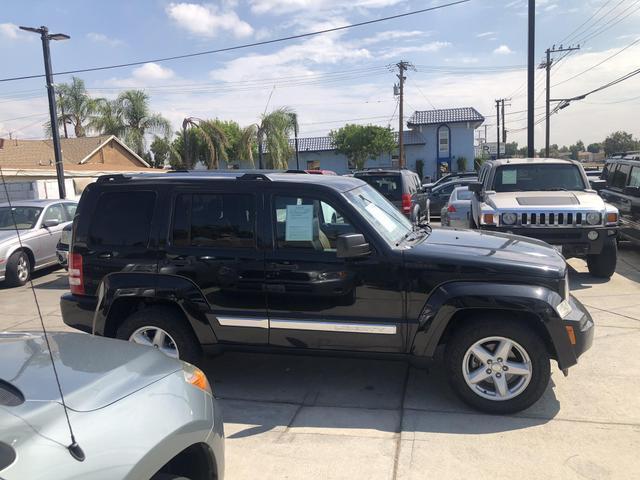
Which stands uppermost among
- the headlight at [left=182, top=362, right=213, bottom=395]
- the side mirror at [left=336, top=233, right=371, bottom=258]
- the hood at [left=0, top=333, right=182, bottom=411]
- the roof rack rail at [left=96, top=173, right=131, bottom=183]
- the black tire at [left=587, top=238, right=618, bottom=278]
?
the roof rack rail at [left=96, top=173, right=131, bottom=183]

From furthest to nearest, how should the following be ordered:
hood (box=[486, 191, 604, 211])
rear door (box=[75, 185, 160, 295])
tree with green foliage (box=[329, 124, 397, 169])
Result: 1. tree with green foliage (box=[329, 124, 397, 169])
2. hood (box=[486, 191, 604, 211])
3. rear door (box=[75, 185, 160, 295])

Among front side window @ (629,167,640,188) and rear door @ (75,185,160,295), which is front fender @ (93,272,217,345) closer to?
rear door @ (75,185,160,295)

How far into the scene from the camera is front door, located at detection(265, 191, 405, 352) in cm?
407

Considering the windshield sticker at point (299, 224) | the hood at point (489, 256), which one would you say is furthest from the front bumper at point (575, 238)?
the windshield sticker at point (299, 224)

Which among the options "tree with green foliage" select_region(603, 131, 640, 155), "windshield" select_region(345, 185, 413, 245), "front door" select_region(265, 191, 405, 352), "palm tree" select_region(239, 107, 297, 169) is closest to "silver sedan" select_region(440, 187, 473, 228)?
"windshield" select_region(345, 185, 413, 245)

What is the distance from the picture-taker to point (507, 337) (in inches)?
154

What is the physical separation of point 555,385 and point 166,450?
356cm

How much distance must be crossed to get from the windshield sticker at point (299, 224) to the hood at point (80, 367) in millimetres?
1719

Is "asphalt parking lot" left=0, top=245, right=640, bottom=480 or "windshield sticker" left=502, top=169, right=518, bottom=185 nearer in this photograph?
"asphalt parking lot" left=0, top=245, right=640, bottom=480

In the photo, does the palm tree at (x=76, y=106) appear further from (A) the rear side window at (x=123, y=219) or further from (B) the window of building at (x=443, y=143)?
(A) the rear side window at (x=123, y=219)

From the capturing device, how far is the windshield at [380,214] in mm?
4281

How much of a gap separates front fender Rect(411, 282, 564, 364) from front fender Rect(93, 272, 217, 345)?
1.76m

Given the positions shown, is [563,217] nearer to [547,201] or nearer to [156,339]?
[547,201]

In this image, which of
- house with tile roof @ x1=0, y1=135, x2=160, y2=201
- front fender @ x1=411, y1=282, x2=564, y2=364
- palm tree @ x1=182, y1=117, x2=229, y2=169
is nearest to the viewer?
front fender @ x1=411, y1=282, x2=564, y2=364
